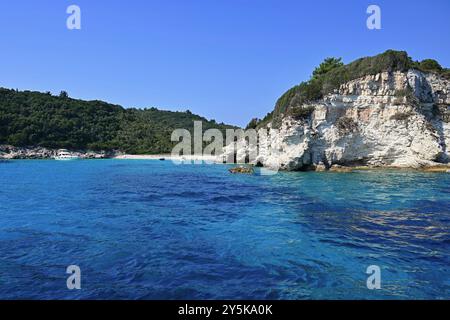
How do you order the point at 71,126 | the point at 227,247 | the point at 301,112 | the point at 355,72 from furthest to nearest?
the point at 71,126
the point at 355,72
the point at 301,112
the point at 227,247

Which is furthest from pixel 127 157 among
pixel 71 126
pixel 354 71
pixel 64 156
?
pixel 354 71

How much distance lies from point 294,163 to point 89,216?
31.3 metres

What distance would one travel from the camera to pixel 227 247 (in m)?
11.0

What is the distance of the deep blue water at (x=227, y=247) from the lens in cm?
766

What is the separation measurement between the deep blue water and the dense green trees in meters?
87.6

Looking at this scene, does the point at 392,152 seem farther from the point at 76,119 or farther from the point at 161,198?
the point at 76,119

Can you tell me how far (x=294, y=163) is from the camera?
43.1 m

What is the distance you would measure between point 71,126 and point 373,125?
9636 cm

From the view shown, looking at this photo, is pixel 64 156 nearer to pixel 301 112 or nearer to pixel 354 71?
pixel 301 112

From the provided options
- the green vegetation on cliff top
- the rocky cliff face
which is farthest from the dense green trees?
the rocky cliff face

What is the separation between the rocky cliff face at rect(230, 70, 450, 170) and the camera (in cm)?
4144

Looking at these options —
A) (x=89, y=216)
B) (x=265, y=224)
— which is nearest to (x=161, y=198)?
(x=89, y=216)

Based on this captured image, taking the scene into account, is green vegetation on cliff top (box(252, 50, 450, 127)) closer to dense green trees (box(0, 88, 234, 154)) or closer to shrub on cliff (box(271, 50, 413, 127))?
shrub on cliff (box(271, 50, 413, 127))

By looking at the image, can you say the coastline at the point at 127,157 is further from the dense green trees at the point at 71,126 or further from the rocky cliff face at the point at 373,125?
the dense green trees at the point at 71,126
